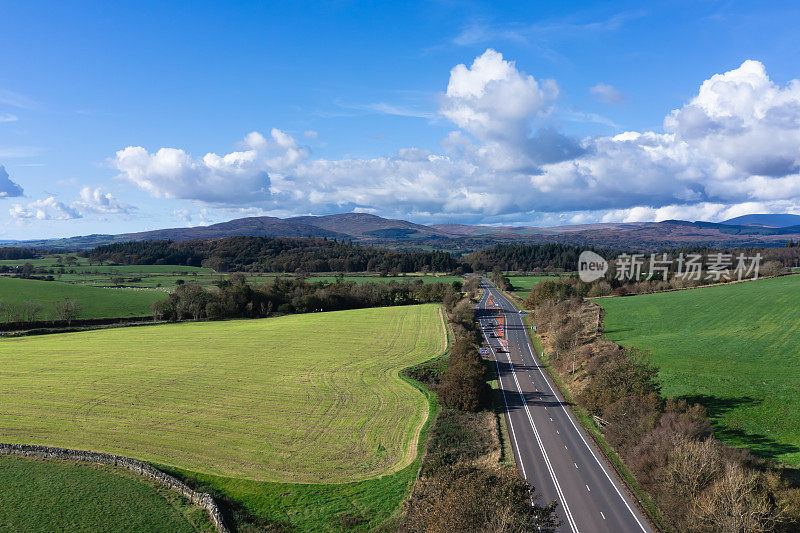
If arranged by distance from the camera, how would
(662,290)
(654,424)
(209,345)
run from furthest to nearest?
1. (662,290)
2. (209,345)
3. (654,424)

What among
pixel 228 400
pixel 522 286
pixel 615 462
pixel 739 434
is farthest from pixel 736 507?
pixel 522 286

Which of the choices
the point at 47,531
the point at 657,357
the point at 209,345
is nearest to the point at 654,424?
the point at 657,357

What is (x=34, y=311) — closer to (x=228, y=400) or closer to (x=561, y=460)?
(x=228, y=400)

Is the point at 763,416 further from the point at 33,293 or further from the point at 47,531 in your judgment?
the point at 33,293

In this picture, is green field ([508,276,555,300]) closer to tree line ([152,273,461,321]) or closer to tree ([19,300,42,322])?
tree line ([152,273,461,321])

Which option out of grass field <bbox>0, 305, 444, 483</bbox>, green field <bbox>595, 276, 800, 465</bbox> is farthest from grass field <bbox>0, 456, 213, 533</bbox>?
green field <bbox>595, 276, 800, 465</bbox>

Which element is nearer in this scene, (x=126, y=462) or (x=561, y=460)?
(x=126, y=462)

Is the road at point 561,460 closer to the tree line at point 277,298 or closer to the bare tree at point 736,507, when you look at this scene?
the bare tree at point 736,507
